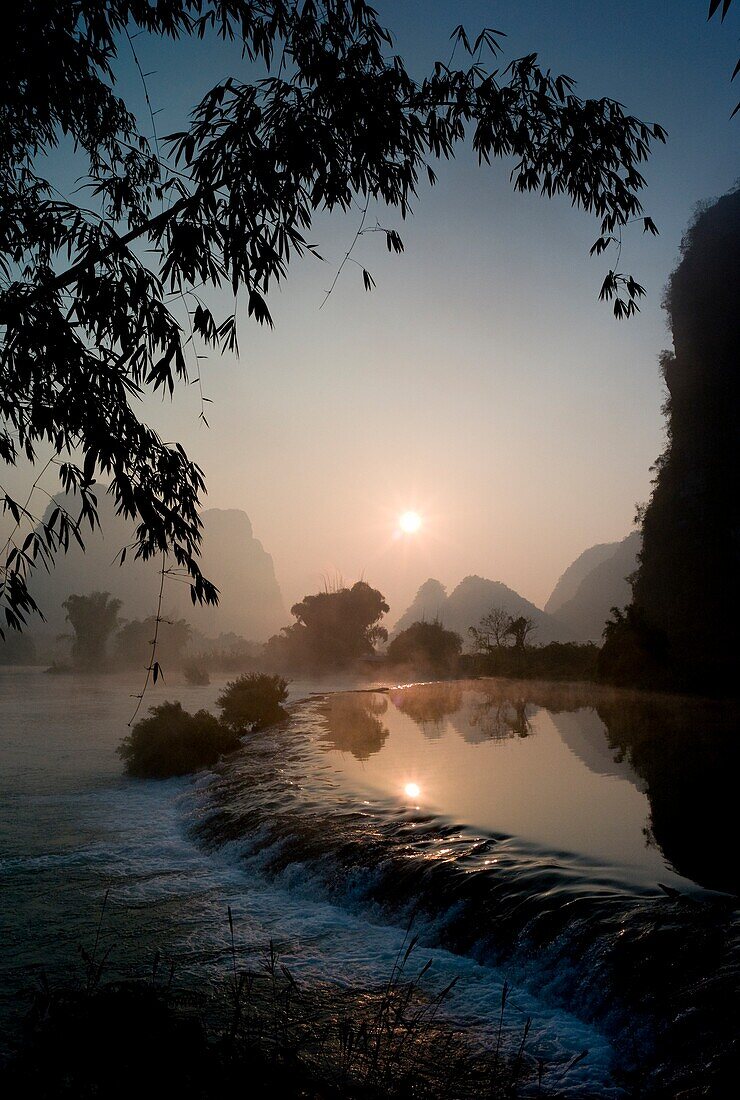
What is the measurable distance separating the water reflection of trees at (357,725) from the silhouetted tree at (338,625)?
4048cm

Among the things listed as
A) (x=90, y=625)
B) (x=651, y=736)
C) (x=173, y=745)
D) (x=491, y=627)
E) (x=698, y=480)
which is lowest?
(x=173, y=745)

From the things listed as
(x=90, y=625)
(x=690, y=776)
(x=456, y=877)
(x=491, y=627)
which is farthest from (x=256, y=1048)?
(x=90, y=625)

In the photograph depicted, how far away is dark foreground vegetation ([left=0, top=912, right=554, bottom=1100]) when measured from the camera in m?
4.42

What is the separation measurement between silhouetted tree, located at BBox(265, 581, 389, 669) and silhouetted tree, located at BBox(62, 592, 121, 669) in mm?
28333

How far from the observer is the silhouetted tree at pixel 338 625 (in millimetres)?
80938

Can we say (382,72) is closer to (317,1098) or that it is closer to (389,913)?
(317,1098)

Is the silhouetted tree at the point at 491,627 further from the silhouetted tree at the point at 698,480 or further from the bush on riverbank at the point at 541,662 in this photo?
the silhouetted tree at the point at 698,480

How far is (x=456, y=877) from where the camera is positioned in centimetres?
830

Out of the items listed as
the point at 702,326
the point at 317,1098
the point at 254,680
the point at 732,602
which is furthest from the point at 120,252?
the point at 702,326

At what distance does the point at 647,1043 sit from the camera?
5176 millimetres

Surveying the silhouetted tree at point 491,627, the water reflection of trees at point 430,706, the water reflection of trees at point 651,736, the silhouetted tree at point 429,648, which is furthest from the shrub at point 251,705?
the silhouetted tree at point 491,627

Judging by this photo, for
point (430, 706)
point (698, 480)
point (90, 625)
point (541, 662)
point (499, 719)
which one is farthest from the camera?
point (90, 625)

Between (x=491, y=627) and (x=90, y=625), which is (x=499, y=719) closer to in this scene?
(x=491, y=627)

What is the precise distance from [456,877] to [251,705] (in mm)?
21592
